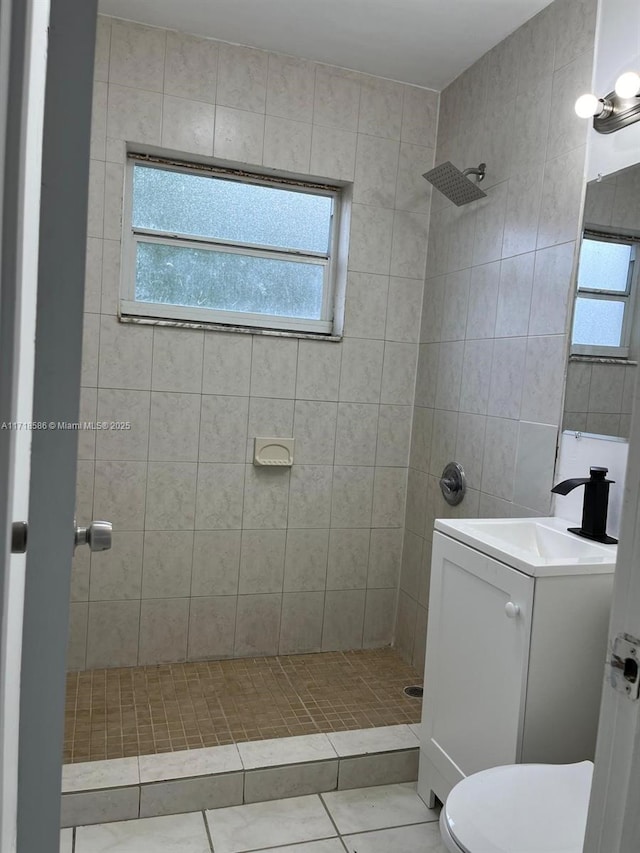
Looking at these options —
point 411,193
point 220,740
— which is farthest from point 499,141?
point 220,740

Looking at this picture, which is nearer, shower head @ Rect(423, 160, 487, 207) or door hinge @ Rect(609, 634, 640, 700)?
door hinge @ Rect(609, 634, 640, 700)

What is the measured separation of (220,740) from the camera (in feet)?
7.11

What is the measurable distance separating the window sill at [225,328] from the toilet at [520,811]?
1.84 meters

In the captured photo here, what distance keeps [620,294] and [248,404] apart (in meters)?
1.50

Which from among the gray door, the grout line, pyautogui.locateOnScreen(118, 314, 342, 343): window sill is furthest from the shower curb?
pyautogui.locateOnScreen(118, 314, 342, 343): window sill

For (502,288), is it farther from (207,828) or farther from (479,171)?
A: (207,828)

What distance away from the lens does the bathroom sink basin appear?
1583mm

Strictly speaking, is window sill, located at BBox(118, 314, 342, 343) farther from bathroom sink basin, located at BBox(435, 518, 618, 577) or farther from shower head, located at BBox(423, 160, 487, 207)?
bathroom sink basin, located at BBox(435, 518, 618, 577)

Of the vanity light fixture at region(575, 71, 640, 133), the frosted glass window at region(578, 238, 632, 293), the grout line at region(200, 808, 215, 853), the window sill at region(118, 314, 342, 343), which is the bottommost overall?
the grout line at region(200, 808, 215, 853)

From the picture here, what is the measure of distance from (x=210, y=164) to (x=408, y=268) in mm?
960

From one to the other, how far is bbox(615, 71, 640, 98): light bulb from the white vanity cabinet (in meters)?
1.24

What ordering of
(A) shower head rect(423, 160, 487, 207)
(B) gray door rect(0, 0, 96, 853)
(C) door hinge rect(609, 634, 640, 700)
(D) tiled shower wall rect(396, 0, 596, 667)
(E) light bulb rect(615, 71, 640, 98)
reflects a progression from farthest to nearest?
(A) shower head rect(423, 160, 487, 207)
(D) tiled shower wall rect(396, 0, 596, 667)
(E) light bulb rect(615, 71, 640, 98)
(B) gray door rect(0, 0, 96, 853)
(C) door hinge rect(609, 634, 640, 700)

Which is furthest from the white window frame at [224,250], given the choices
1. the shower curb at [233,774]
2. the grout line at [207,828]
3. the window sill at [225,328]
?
the grout line at [207,828]

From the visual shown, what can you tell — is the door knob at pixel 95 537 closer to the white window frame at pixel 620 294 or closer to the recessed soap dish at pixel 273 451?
the white window frame at pixel 620 294
